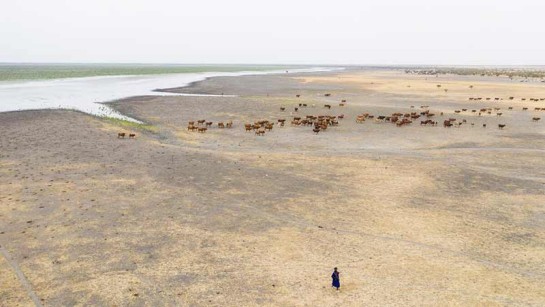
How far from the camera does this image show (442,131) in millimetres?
41281

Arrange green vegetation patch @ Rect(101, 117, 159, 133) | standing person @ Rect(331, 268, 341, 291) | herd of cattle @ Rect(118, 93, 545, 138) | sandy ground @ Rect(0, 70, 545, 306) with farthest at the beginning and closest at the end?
herd of cattle @ Rect(118, 93, 545, 138), green vegetation patch @ Rect(101, 117, 159, 133), sandy ground @ Rect(0, 70, 545, 306), standing person @ Rect(331, 268, 341, 291)

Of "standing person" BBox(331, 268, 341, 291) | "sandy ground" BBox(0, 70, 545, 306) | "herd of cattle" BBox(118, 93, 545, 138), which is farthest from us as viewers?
"herd of cattle" BBox(118, 93, 545, 138)

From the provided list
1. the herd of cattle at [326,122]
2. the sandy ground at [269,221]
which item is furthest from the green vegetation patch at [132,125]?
the sandy ground at [269,221]

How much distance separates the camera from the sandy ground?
13.1m

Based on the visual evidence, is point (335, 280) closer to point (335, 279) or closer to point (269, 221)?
point (335, 279)

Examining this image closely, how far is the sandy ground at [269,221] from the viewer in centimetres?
1308

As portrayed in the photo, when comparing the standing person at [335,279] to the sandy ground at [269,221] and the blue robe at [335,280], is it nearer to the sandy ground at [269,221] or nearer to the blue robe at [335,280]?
the blue robe at [335,280]

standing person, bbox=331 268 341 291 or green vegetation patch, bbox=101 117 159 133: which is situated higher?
green vegetation patch, bbox=101 117 159 133

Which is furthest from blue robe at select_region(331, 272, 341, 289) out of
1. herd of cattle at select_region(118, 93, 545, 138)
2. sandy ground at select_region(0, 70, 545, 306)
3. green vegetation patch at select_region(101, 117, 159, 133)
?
green vegetation patch at select_region(101, 117, 159, 133)

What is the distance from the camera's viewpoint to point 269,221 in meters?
18.5

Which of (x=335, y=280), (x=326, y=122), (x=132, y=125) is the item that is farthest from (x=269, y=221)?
(x=132, y=125)

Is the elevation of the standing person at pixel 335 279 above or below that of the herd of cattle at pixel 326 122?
below

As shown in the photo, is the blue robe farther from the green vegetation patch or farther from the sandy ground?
the green vegetation patch

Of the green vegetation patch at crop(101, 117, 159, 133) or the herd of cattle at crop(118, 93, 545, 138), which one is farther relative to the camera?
the herd of cattle at crop(118, 93, 545, 138)
